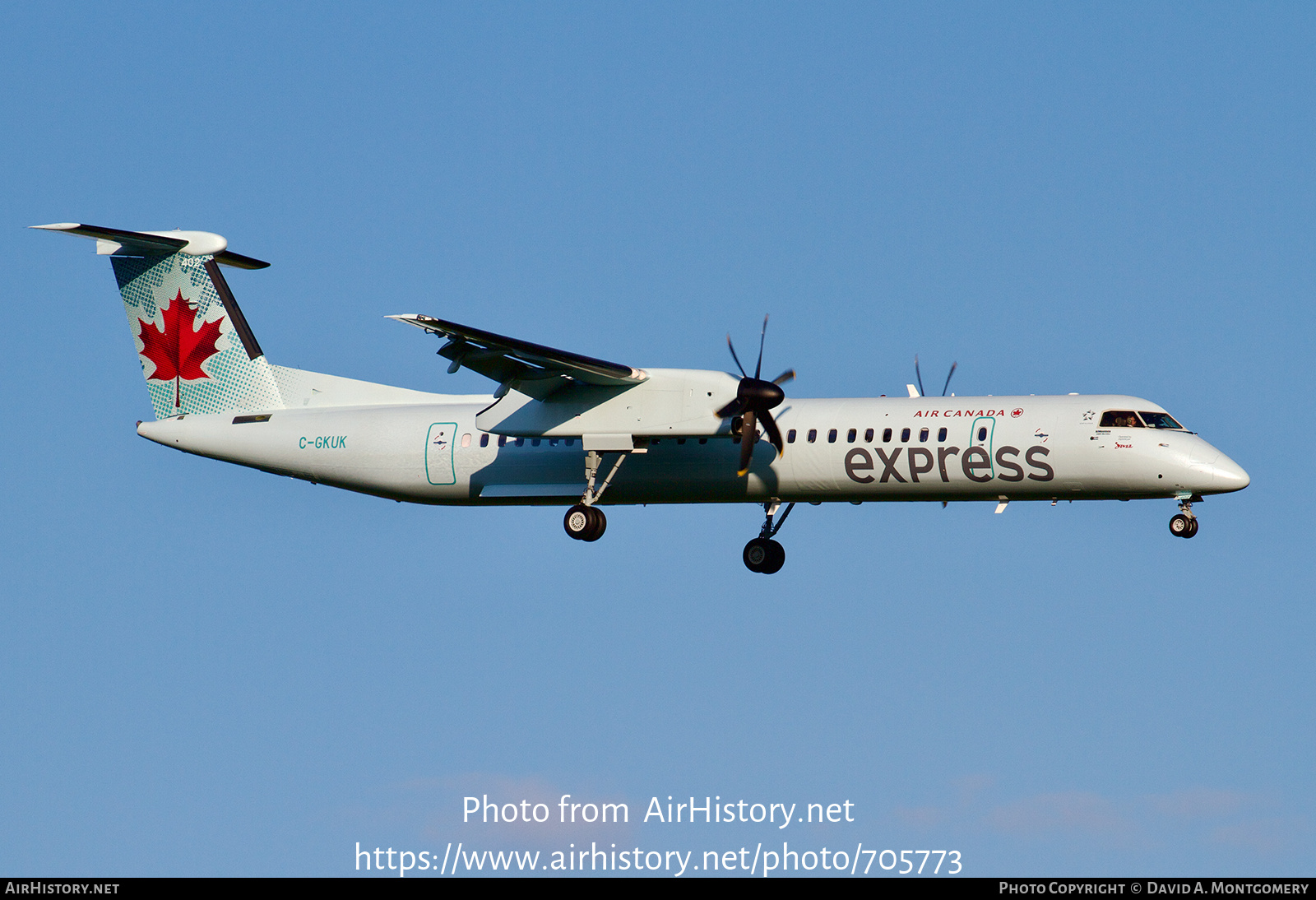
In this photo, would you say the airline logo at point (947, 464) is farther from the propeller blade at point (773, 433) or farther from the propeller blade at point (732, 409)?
the propeller blade at point (732, 409)

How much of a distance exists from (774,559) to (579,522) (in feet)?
13.7

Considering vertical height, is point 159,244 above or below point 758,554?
above

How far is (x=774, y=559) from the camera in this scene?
30.0 metres

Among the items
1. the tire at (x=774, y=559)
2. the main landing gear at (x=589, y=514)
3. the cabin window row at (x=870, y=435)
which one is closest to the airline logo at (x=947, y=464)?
the cabin window row at (x=870, y=435)

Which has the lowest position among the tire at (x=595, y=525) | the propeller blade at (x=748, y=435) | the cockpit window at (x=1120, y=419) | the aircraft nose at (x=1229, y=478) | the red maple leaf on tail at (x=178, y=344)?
the tire at (x=595, y=525)

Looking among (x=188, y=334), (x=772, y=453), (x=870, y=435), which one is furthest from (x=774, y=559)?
(x=188, y=334)

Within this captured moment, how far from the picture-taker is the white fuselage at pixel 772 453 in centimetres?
2609

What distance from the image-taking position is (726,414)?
2684 centimetres

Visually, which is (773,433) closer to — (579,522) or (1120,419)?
(579,522)

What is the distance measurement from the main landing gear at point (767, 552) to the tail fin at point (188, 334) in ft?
31.2
